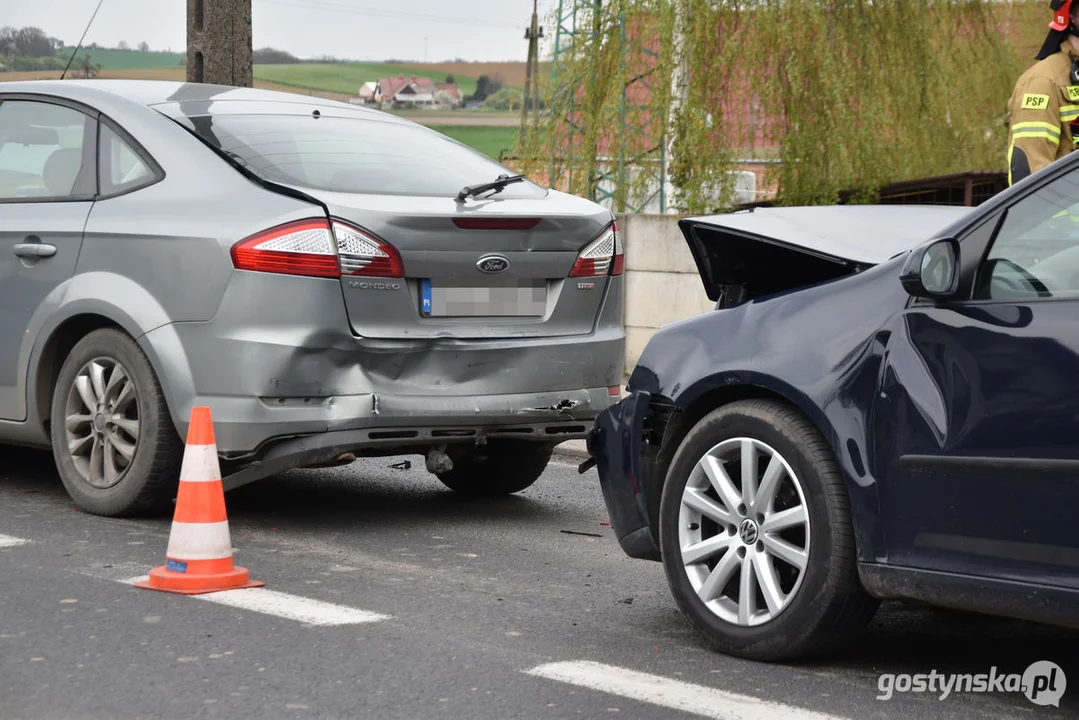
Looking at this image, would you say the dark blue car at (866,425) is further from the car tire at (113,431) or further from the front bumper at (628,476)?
the car tire at (113,431)

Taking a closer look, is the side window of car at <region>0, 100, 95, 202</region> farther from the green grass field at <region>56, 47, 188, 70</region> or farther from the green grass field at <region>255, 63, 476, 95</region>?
the green grass field at <region>255, 63, 476, 95</region>

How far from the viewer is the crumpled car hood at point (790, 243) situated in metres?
4.74

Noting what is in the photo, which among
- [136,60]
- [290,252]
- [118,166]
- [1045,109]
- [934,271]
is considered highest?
[136,60]

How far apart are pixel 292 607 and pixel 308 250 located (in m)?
1.46

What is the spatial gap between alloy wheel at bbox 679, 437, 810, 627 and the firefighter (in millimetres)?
3256

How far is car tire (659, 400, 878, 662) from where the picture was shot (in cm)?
437

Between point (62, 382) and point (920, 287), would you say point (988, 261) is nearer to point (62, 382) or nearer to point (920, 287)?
point (920, 287)

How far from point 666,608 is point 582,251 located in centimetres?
182

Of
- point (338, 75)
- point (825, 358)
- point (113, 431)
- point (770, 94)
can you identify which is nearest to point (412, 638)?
point (825, 358)

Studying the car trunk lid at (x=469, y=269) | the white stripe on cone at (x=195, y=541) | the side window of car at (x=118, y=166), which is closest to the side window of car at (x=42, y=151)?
the side window of car at (x=118, y=166)

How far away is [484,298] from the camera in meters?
6.36

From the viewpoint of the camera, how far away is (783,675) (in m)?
4.44

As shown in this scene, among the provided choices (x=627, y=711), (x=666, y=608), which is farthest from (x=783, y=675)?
(x=666, y=608)

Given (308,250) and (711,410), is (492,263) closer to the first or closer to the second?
(308,250)
